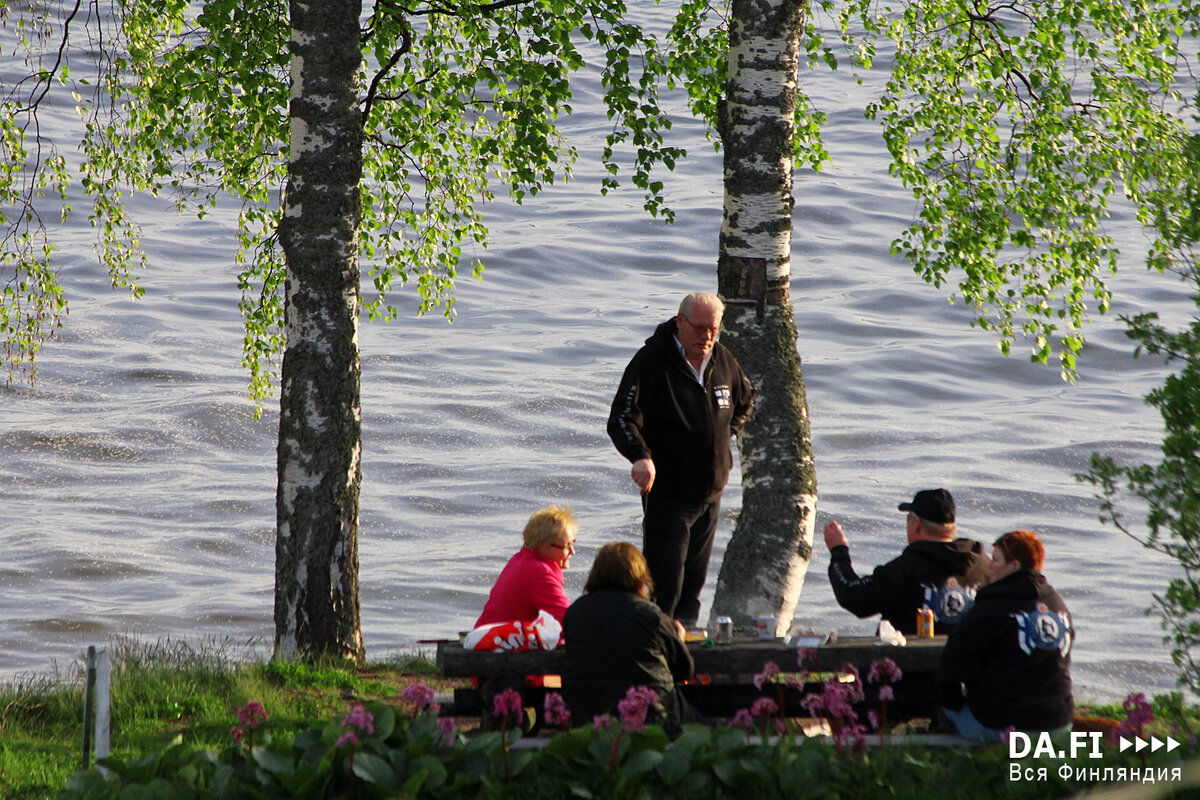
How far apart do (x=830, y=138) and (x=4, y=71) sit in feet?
79.2

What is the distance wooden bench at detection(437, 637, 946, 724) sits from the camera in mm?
5164

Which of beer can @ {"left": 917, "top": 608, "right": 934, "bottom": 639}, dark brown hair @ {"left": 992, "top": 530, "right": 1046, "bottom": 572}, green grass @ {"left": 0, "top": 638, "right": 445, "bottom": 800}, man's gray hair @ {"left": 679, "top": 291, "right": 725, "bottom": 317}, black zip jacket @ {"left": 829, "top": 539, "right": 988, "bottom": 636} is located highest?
man's gray hair @ {"left": 679, "top": 291, "right": 725, "bottom": 317}

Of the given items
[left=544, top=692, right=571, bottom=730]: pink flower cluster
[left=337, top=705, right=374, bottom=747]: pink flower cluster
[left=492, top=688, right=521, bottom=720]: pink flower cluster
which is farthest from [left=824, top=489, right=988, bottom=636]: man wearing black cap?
[left=337, top=705, right=374, bottom=747]: pink flower cluster

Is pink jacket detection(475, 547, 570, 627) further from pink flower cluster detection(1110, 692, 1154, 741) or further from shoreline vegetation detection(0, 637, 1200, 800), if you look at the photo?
pink flower cluster detection(1110, 692, 1154, 741)

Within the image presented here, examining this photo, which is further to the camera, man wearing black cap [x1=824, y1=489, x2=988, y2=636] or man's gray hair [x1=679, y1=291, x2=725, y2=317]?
man's gray hair [x1=679, y1=291, x2=725, y2=317]

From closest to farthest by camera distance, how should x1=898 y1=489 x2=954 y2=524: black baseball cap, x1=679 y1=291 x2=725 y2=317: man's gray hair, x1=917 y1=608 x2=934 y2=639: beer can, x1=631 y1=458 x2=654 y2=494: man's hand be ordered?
x1=917 y1=608 x2=934 y2=639: beer can
x1=898 y1=489 x2=954 y2=524: black baseball cap
x1=631 y1=458 x2=654 y2=494: man's hand
x1=679 y1=291 x2=725 y2=317: man's gray hair

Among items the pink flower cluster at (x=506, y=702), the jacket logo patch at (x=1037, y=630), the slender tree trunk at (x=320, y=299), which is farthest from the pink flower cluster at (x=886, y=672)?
the slender tree trunk at (x=320, y=299)

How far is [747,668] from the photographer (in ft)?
17.4

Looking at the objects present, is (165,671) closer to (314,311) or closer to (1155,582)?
(314,311)

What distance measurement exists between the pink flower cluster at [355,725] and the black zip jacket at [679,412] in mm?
2454

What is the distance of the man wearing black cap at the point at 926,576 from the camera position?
18.8 feet

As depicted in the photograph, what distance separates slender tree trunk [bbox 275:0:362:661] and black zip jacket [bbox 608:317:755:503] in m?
1.62

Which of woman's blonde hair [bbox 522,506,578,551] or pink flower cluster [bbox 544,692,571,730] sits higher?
woman's blonde hair [bbox 522,506,578,551]

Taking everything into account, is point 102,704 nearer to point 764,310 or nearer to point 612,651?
point 612,651
